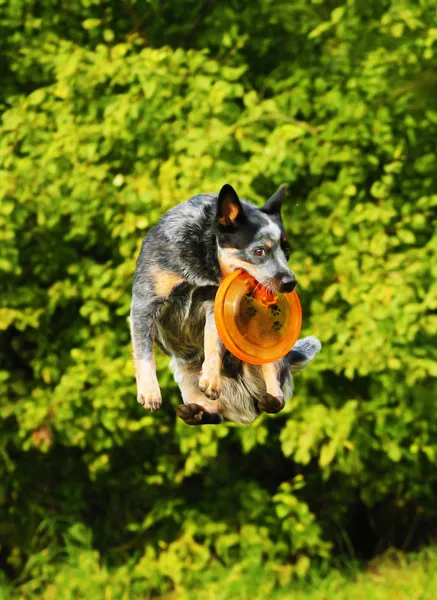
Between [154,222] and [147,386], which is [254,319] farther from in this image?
[154,222]

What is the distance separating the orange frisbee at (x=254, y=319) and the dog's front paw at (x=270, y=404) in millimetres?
249

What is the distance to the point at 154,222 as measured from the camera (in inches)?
407

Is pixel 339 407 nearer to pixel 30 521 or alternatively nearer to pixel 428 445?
pixel 428 445

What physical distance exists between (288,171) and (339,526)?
6.08m

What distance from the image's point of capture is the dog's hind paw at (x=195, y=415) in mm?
3893

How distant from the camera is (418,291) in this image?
11.4 metres

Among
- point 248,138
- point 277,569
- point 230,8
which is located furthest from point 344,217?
point 277,569

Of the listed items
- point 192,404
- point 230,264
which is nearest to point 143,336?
point 192,404

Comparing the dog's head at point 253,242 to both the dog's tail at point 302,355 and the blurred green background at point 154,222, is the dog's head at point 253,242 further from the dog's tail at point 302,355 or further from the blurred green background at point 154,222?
the blurred green background at point 154,222

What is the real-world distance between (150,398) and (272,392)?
0.48 m

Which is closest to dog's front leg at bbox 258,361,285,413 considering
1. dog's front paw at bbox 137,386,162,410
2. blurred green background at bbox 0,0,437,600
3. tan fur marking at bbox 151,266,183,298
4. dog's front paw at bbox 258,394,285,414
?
dog's front paw at bbox 258,394,285,414

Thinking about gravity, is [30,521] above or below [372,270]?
below

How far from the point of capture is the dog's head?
367cm

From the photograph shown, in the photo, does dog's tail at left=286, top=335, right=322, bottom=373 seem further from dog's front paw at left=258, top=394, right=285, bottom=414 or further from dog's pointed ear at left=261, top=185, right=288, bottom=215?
dog's pointed ear at left=261, top=185, right=288, bottom=215
